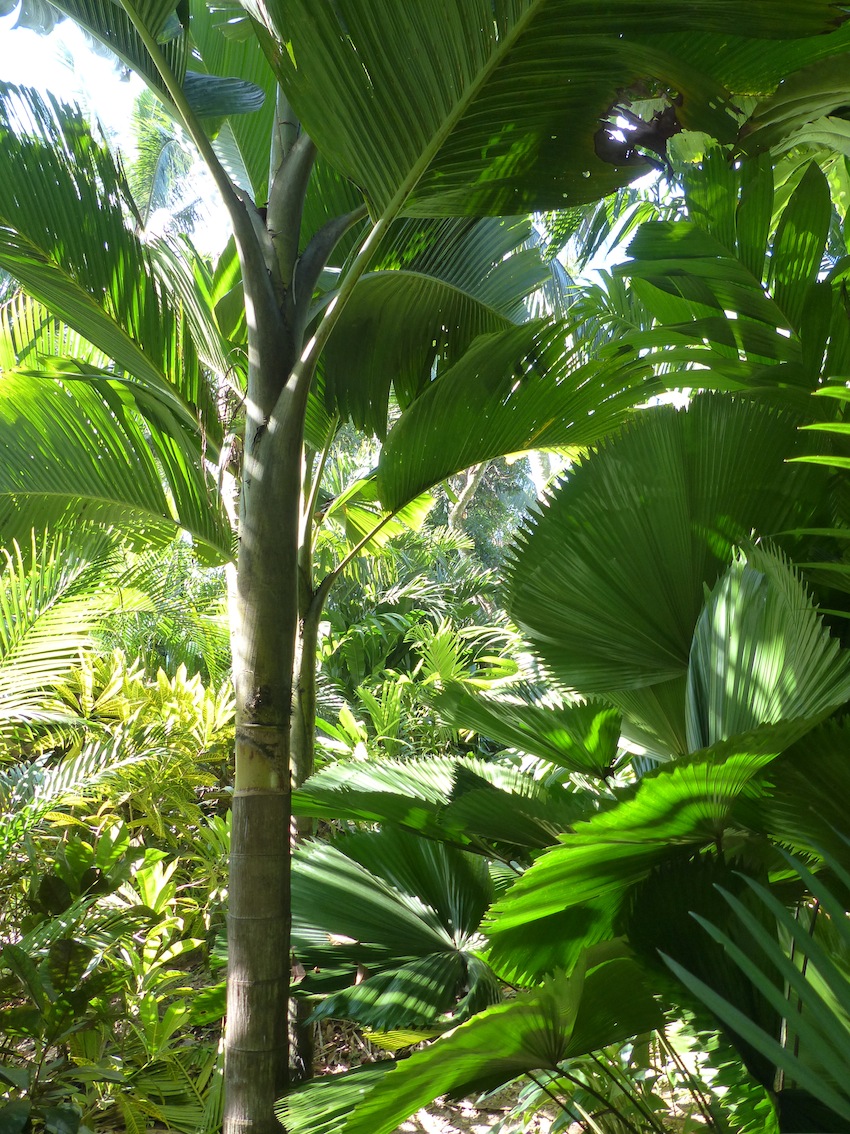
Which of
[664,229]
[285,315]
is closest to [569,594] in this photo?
[664,229]

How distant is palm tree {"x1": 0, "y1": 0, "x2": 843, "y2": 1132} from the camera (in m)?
1.01

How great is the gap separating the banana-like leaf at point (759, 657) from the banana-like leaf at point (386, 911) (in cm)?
53

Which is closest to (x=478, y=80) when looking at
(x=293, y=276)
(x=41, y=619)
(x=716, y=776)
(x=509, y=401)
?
(x=293, y=276)

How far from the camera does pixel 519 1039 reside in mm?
739

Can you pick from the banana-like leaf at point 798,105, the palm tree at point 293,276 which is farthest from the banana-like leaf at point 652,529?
the palm tree at point 293,276

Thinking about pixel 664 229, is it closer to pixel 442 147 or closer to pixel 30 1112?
pixel 442 147

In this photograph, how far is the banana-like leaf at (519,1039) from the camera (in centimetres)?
68

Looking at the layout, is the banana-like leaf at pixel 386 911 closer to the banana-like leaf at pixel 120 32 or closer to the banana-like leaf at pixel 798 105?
the banana-like leaf at pixel 798 105

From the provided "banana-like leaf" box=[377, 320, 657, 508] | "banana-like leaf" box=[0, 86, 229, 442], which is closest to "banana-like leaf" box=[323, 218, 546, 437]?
"banana-like leaf" box=[377, 320, 657, 508]

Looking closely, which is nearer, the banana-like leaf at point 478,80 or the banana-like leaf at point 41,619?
the banana-like leaf at point 478,80

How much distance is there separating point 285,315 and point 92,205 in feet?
1.68

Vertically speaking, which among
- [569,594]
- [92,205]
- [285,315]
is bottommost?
[569,594]

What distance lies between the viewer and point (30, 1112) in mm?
1613

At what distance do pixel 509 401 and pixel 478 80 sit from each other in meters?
0.75
